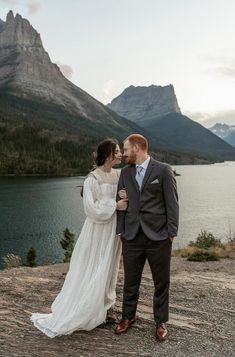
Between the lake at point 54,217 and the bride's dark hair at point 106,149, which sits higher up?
the bride's dark hair at point 106,149

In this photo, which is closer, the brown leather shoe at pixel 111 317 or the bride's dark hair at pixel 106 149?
the bride's dark hair at pixel 106 149

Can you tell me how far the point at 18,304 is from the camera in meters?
8.30

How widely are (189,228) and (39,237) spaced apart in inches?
727

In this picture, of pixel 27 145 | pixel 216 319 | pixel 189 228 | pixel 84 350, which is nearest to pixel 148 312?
pixel 216 319

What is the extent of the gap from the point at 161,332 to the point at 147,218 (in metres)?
1.91

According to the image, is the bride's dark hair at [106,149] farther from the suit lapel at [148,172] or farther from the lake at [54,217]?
the lake at [54,217]

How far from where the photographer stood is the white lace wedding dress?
6402 mm

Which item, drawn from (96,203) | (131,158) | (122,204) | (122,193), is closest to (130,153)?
(131,158)

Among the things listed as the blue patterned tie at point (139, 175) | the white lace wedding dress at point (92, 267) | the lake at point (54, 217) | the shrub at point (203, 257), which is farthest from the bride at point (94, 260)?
the lake at point (54, 217)

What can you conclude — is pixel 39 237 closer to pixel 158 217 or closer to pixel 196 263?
pixel 196 263

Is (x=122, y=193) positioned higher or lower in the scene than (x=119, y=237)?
higher

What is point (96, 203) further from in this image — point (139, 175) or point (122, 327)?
point (122, 327)

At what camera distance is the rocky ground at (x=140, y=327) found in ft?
20.8

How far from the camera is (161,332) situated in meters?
A: 6.70
